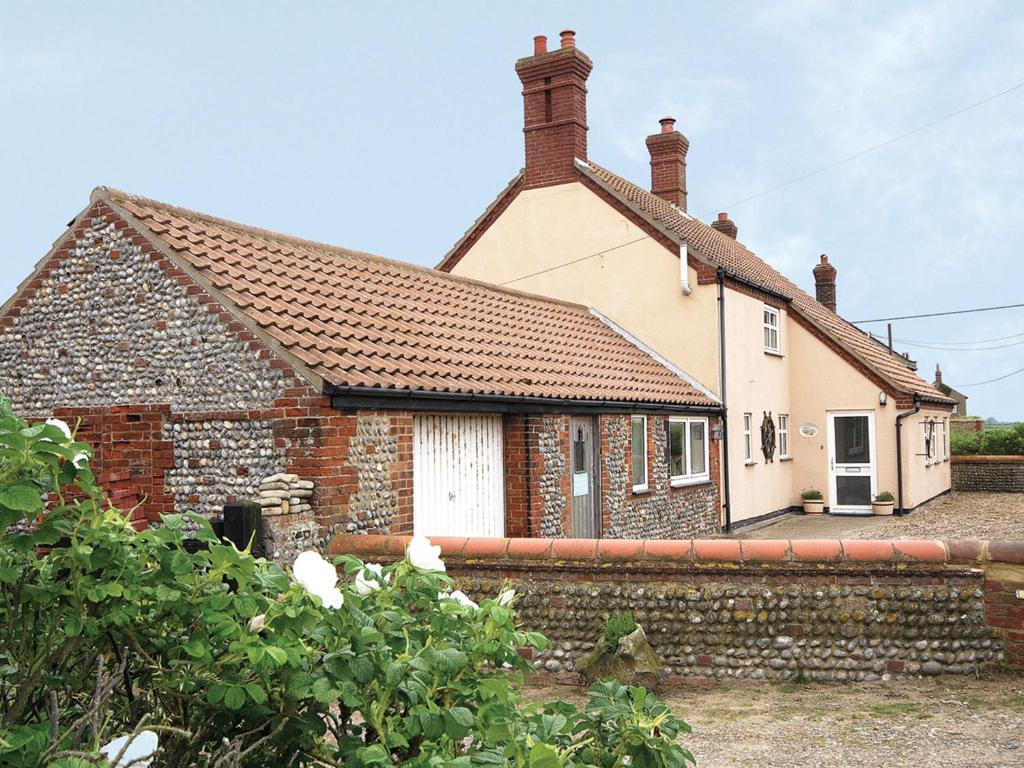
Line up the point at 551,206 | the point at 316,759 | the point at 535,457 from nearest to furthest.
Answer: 1. the point at 316,759
2. the point at 535,457
3. the point at 551,206

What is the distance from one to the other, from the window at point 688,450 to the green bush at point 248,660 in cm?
1455

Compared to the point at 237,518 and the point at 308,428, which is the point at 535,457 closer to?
the point at 308,428

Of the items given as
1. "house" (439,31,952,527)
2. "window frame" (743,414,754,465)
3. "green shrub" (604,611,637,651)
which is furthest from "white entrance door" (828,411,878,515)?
"green shrub" (604,611,637,651)

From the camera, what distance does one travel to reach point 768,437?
2166cm

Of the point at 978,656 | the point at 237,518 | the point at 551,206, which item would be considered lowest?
the point at 978,656

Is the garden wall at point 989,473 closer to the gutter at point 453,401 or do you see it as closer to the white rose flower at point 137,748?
the gutter at point 453,401

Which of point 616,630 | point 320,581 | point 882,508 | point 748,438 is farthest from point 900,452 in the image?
point 320,581

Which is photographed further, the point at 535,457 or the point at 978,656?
the point at 535,457

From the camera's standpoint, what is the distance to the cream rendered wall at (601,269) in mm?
19781

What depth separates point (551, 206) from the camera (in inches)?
825

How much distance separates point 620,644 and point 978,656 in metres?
2.95

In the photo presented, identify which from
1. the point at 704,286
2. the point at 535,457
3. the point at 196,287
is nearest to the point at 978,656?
the point at 535,457

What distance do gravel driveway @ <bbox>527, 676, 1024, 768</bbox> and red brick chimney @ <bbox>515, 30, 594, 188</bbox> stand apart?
14.6 meters

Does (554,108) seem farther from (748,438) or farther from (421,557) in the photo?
(421,557)
